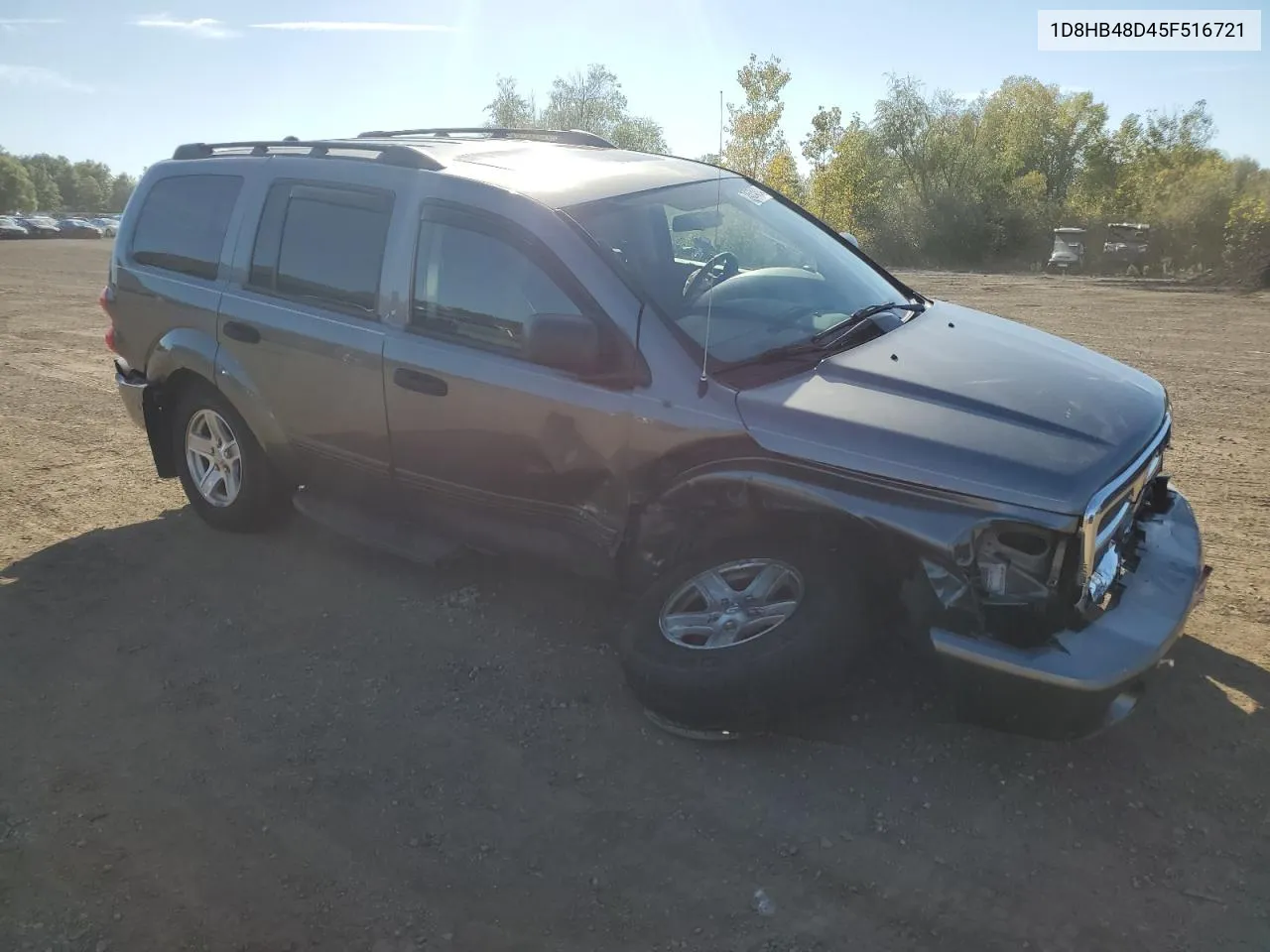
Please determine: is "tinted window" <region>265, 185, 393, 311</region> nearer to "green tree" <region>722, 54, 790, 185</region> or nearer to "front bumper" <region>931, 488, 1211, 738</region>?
"front bumper" <region>931, 488, 1211, 738</region>

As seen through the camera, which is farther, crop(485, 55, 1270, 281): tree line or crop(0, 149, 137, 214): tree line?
crop(0, 149, 137, 214): tree line

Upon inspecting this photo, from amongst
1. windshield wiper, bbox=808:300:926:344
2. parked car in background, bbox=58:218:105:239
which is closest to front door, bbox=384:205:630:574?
windshield wiper, bbox=808:300:926:344

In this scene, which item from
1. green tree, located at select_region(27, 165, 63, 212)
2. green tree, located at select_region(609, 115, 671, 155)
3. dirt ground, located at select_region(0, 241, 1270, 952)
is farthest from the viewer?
green tree, located at select_region(27, 165, 63, 212)

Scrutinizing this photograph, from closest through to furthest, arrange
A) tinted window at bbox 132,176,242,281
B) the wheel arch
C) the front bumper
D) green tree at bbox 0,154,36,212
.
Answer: the front bumper < the wheel arch < tinted window at bbox 132,176,242,281 < green tree at bbox 0,154,36,212

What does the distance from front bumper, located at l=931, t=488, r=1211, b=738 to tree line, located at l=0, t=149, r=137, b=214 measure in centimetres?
12435

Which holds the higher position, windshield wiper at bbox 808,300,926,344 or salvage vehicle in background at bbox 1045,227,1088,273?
windshield wiper at bbox 808,300,926,344

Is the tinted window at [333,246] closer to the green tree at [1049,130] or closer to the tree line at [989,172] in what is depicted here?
the tree line at [989,172]

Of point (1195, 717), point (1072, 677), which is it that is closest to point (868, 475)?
point (1072, 677)

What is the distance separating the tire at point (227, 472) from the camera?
529cm

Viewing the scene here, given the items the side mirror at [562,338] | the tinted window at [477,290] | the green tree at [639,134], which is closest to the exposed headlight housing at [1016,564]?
the side mirror at [562,338]

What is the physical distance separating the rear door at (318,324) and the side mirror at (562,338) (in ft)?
3.47

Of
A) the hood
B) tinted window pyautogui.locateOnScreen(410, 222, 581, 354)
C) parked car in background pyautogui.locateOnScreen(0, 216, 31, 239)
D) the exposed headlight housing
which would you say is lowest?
the exposed headlight housing

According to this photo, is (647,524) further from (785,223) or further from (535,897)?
(785,223)

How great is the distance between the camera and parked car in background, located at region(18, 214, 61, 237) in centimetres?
6291
